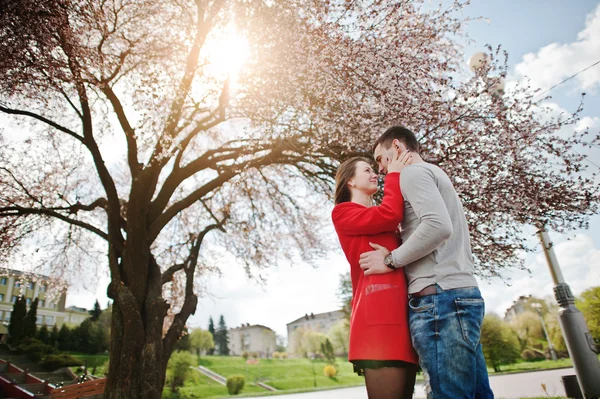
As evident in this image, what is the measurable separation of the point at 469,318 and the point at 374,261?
1.86 ft

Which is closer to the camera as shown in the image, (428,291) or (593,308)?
(428,291)

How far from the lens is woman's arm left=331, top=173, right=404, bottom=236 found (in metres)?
2.19

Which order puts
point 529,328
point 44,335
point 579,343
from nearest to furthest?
1. point 579,343
2. point 44,335
3. point 529,328

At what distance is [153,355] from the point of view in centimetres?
749

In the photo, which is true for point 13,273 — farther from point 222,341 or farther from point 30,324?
point 222,341

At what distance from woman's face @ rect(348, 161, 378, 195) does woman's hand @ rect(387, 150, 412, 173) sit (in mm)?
144

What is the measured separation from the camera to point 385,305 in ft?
6.55

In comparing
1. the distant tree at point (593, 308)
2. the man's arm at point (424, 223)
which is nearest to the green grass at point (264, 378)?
the distant tree at point (593, 308)

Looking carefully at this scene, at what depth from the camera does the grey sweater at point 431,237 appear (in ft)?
6.65

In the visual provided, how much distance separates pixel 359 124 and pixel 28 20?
570cm

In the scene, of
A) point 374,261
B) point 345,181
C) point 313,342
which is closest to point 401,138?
point 345,181

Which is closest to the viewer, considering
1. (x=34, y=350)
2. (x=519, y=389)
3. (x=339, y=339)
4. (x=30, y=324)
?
(x=519, y=389)

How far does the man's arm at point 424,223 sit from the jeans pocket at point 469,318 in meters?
0.32

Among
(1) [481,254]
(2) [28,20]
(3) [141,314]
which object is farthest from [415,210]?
(3) [141,314]
